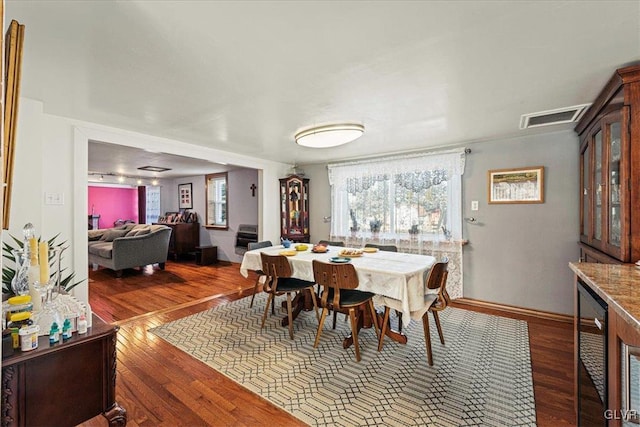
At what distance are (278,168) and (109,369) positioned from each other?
14.0 feet

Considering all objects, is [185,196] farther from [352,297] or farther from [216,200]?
[352,297]

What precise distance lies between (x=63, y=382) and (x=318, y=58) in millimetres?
1977

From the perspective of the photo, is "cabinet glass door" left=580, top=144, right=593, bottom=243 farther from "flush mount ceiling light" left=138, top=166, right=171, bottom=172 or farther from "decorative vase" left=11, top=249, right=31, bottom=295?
"flush mount ceiling light" left=138, top=166, right=171, bottom=172

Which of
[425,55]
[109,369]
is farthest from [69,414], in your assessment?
[425,55]

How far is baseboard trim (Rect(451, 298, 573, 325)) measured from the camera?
319 centimetres

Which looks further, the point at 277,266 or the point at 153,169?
the point at 153,169

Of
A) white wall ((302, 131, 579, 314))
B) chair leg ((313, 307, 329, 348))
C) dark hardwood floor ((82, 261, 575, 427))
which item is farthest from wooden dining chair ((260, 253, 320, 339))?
white wall ((302, 131, 579, 314))

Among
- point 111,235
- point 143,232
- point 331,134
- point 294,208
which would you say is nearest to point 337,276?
point 331,134

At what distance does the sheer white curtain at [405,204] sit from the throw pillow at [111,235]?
4.58 metres

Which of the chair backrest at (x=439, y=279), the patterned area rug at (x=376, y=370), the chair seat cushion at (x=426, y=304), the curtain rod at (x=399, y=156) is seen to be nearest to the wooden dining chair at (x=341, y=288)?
the patterned area rug at (x=376, y=370)

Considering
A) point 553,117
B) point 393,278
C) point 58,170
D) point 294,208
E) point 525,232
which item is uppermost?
point 553,117

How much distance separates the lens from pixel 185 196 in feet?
24.3

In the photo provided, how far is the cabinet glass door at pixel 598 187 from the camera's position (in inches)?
92.8

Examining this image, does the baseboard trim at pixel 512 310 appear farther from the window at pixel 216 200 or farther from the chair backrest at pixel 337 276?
the window at pixel 216 200
